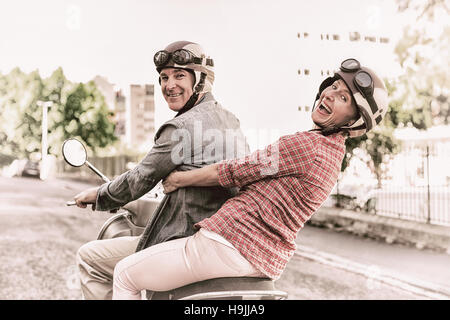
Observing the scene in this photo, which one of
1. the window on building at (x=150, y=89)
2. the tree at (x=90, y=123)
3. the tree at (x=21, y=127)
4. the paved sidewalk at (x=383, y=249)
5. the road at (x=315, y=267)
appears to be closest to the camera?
the window on building at (x=150, y=89)

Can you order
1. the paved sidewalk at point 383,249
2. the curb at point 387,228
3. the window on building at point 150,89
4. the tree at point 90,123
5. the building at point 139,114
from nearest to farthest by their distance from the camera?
the window on building at point 150,89
the paved sidewalk at point 383,249
the curb at point 387,228
the tree at point 90,123
the building at point 139,114

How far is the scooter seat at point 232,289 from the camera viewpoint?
1331mm

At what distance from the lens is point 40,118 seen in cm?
566

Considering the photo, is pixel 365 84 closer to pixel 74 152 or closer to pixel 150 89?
pixel 74 152

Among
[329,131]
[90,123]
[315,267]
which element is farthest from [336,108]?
[90,123]

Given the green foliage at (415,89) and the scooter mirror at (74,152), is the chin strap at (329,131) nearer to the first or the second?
the scooter mirror at (74,152)

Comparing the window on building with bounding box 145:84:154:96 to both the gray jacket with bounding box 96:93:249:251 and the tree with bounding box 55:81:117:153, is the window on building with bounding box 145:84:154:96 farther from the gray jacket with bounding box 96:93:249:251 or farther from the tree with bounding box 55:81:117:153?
the gray jacket with bounding box 96:93:249:251

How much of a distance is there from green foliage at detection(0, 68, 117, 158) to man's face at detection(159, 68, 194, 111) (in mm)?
1619

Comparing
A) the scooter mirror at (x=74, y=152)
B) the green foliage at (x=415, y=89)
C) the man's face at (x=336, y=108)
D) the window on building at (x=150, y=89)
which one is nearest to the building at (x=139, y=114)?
the window on building at (x=150, y=89)

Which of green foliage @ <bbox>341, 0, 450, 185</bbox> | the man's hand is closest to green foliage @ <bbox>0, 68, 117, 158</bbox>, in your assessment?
the man's hand

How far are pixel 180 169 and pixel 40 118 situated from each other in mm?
4658

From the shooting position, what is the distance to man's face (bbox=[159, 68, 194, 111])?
151cm

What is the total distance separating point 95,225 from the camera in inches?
304

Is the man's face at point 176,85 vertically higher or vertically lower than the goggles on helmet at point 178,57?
lower
